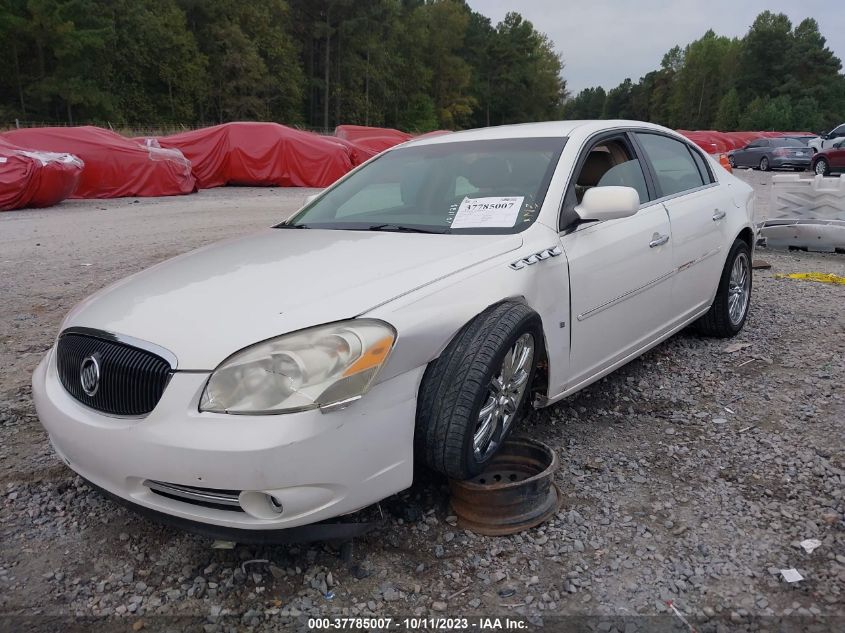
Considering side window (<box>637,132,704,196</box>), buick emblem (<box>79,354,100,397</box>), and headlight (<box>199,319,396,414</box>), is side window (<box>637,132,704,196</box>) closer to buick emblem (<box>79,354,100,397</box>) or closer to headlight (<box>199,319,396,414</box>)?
headlight (<box>199,319,396,414</box>)

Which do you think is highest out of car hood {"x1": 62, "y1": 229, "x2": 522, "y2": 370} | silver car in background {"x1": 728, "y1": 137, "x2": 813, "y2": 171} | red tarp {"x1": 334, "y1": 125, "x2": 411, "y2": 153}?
red tarp {"x1": 334, "y1": 125, "x2": 411, "y2": 153}

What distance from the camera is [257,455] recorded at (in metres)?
1.94

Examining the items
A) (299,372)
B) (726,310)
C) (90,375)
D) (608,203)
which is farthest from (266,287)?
(726,310)

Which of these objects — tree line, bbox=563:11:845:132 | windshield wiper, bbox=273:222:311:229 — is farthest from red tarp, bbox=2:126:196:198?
tree line, bbox=563:11:845:132

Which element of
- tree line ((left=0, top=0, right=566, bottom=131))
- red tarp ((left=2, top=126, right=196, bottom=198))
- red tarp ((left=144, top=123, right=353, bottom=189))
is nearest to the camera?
red tarp ((left=2, top=126, right=196, bottom=198))

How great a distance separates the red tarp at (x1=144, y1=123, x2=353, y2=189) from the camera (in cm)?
1928

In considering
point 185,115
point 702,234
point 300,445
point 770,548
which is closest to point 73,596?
point 300,445

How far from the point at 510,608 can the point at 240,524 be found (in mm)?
876

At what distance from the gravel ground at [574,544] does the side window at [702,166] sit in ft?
4.63

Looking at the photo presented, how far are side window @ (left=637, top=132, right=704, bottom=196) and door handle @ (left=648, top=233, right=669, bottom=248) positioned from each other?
1.28 ft

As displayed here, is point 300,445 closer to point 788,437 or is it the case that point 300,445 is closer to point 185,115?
point 788,437

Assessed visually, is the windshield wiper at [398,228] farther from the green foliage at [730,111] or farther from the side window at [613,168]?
the green foliage at [730,111]

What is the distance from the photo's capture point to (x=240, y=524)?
2033 mm

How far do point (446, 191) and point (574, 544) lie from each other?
69.9 inches
